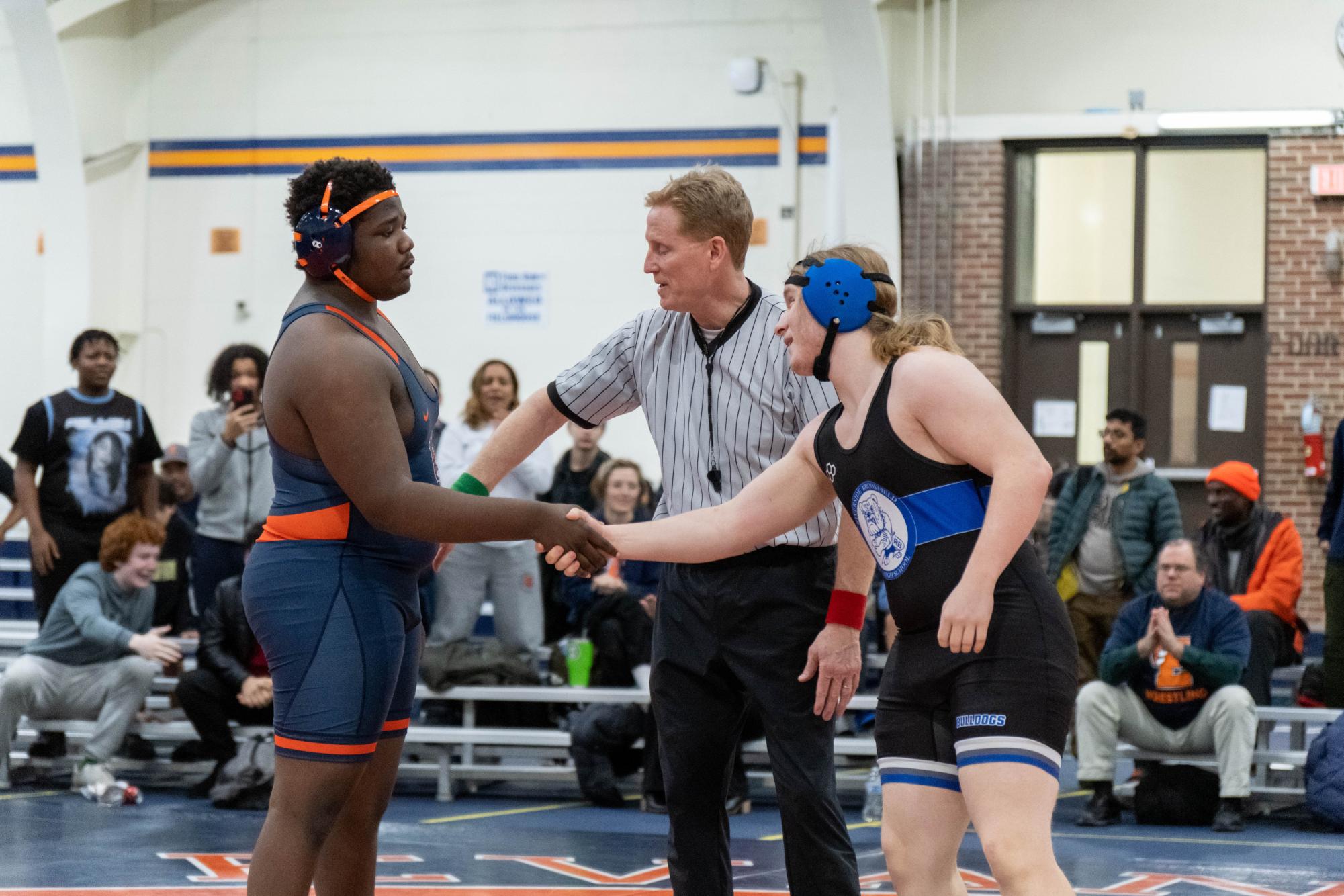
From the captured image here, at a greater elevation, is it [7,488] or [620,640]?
[7,488]

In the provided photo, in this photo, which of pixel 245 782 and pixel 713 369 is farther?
pixel 245 782

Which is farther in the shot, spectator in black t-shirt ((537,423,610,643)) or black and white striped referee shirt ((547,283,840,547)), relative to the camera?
spectator in black t-shirt ((537,423,610,643))

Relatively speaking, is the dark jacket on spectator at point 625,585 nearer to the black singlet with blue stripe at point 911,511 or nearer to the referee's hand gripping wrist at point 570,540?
the referee's hand gripping wrist at point 570,540

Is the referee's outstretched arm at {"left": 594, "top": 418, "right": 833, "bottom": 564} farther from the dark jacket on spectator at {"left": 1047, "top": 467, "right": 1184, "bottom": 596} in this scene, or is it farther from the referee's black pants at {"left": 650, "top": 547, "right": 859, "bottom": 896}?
the dark jacket on spectator at {"left": 1047, "top": 467, "right": 1184, "bottom": 596}

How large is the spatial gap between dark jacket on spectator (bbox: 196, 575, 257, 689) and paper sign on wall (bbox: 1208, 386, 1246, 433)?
7.98 metres

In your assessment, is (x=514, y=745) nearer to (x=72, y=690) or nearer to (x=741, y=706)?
(x=72, y=690)

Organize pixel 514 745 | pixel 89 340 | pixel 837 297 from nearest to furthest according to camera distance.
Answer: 1. pixel 837 297
2. pixel 89 340
3. pixel 514 745

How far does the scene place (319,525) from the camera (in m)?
3.09

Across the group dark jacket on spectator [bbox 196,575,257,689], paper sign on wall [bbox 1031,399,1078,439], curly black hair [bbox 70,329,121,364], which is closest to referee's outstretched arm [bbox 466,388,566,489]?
dark jacket on spectator [bbox 196,575,257,689]

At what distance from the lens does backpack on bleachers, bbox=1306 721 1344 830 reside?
668cm

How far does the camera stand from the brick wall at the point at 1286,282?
1175 cm

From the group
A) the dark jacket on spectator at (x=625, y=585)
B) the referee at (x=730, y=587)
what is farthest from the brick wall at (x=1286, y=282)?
the referee at (x=730, y=587)

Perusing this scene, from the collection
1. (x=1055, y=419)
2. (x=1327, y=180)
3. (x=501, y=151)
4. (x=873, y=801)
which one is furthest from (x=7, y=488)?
(x=1327, y=180)

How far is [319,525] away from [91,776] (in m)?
4.60
